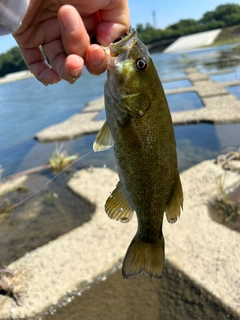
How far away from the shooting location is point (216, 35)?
52.5 m

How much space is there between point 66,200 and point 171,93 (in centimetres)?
860

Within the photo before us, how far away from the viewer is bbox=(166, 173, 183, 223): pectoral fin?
6.25 feet

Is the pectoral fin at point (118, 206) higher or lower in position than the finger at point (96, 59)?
lower

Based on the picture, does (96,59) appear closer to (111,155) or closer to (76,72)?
(76,72)

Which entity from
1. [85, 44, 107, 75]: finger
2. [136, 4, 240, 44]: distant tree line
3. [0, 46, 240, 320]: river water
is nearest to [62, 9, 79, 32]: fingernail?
[85, 44, 107, 75]: finger

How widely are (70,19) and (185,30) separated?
272 feet

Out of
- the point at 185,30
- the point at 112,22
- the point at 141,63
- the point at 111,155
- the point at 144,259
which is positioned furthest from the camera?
the point at 185,30

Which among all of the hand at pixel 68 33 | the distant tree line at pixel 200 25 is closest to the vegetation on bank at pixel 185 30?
the distant tree line at pixel 200 25

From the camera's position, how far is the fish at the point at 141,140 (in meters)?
1.76

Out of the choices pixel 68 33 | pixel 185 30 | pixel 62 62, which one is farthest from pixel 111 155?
pixel 185 30

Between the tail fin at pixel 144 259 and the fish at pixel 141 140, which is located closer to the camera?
the fish at pixel 141 140

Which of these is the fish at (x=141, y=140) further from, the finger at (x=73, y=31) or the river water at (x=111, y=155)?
the river water at (x=111, y=155)

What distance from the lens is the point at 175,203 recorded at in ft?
6.31

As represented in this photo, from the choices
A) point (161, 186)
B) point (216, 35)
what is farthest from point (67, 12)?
point (216, 35)
